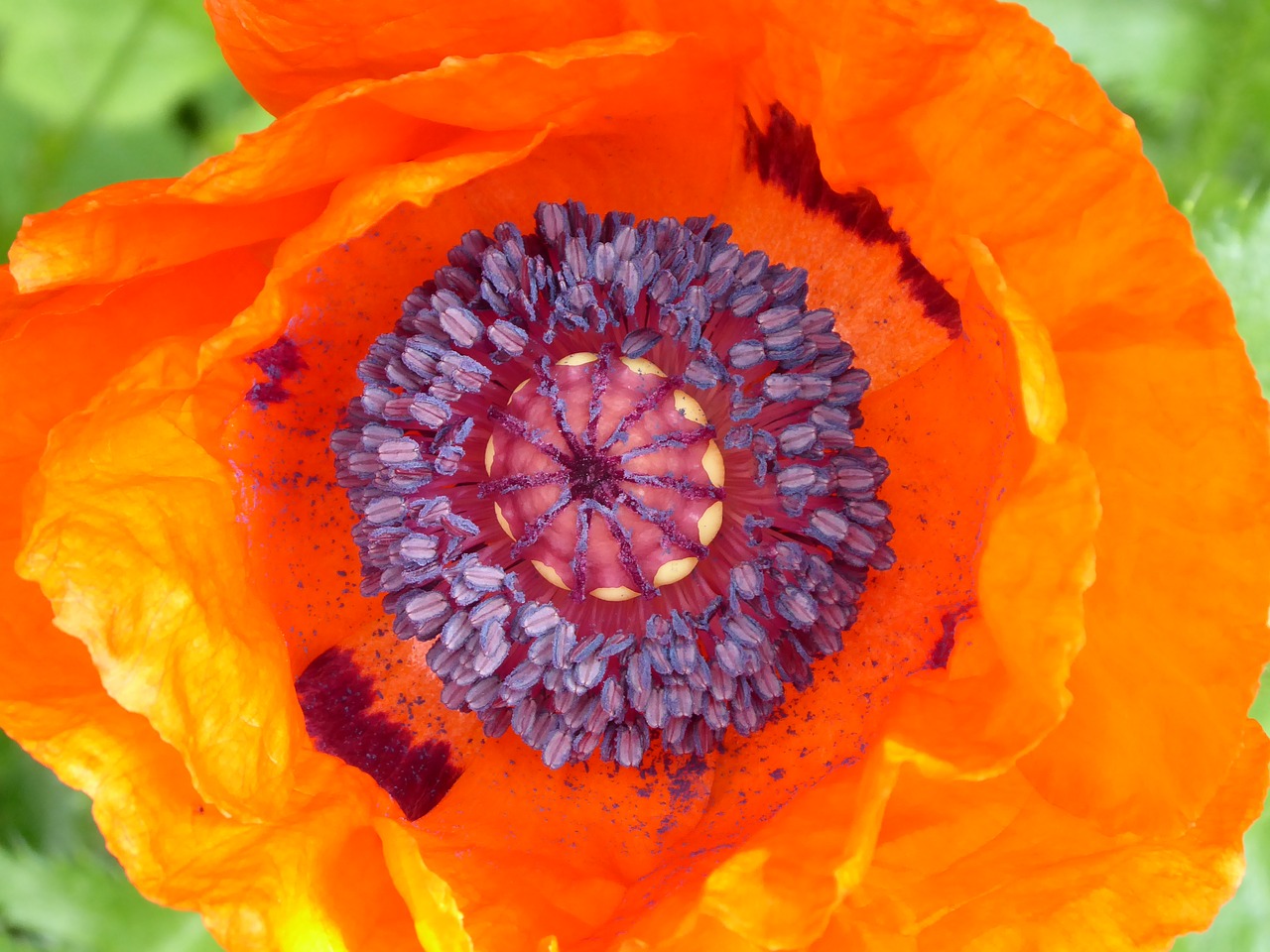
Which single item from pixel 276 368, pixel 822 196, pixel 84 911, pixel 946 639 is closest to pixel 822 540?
pixel 946 639

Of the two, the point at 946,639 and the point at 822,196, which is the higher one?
the point at 822,196

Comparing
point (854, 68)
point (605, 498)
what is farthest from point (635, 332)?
point (854, 68)

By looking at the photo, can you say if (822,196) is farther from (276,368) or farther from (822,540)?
(276,368)

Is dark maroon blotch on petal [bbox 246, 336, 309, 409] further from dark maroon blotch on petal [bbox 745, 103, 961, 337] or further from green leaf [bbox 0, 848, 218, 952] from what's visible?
green leaf [bbox 0, 848, 218, 952]

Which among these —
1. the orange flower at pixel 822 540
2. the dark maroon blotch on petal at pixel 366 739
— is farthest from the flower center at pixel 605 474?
the dark maroon blotch on petal at pixel 366 739

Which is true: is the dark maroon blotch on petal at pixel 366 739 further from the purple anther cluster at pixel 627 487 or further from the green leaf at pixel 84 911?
the green leaf at pixel 84 911
